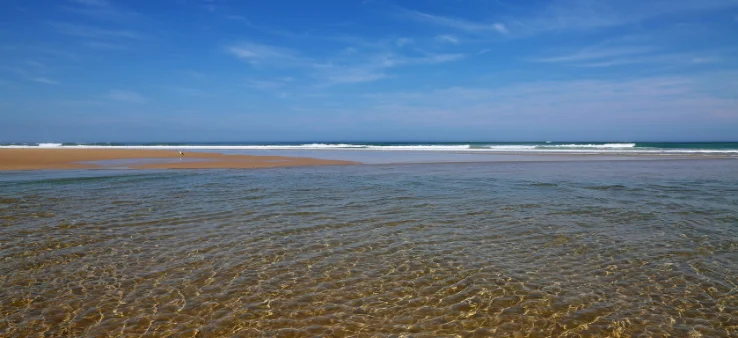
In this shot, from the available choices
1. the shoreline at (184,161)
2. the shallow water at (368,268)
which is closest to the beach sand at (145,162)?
the shoreline at (184,161)

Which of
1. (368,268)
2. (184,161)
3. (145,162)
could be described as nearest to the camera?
(368,268)

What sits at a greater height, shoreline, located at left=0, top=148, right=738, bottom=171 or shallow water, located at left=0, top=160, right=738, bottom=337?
shoreline, located at left=0, top=148, right=738, bottom=171

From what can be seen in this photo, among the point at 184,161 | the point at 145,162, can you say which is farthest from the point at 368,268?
the point at 184,161

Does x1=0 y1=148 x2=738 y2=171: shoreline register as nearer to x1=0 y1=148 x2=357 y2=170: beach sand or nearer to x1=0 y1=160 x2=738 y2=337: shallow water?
x1=0 y1=148 x2=357 y2=170: beach sand

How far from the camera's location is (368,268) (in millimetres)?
5703

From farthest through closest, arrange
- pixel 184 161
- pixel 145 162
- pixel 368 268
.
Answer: pixel 184 161 → pixel 145 162 → pixel 368 268

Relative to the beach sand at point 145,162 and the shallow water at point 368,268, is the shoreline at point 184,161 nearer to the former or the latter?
the beach sand at point 145,162

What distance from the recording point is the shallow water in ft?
13.6

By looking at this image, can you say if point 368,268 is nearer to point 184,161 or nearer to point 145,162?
point 145,162

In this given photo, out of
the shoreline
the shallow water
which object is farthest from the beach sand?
the shallow water

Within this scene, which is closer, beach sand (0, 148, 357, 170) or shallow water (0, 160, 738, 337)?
shallow water (0, 160, 738, 337)

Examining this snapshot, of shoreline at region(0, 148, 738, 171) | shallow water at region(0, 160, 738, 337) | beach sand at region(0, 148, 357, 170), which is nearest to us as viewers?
shallow water at region(0, 160, 738, 337)

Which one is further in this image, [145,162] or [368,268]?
[145,162]

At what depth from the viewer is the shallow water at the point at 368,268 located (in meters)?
4.13
